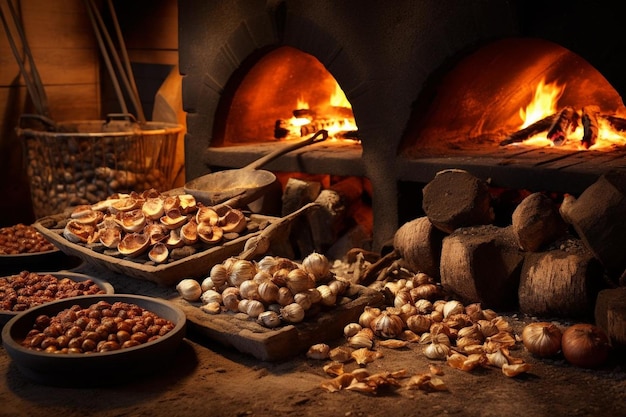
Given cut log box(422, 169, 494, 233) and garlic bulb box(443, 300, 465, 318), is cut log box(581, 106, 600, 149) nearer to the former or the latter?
cut log box(422, 169, 494, 233)

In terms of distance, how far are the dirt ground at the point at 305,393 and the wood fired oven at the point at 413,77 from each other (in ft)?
3.86

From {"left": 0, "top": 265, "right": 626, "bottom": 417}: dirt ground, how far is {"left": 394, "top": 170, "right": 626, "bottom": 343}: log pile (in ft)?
1.12

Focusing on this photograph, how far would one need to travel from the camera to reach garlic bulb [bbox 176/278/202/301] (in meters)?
3.83

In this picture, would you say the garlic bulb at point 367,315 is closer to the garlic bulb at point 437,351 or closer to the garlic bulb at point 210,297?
the garlic bulb at point 437,351

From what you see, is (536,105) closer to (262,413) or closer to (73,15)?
(262,413)

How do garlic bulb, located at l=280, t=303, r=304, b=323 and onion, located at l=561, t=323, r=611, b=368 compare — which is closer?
onion, located at l=561, t=323, r=611, b=368

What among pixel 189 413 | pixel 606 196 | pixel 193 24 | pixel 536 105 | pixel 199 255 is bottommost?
pixel 189 413

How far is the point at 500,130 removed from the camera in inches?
206

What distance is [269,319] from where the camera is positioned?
347cm

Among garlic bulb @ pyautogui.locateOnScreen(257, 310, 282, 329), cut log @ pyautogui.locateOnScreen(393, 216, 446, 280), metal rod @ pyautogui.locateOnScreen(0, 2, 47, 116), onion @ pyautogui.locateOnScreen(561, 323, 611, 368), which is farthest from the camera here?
metal rod @ pyautogui.locateOnScreen(0, 2, 47, 116)

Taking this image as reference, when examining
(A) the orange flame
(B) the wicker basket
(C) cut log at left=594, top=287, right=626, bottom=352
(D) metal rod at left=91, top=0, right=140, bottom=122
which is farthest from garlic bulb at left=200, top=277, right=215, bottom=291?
(D) metal rod at left=91, top=0, right=140, bottom=122

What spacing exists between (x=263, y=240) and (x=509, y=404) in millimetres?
1625

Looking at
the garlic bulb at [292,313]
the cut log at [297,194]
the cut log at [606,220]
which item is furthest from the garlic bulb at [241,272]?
the cut log at [606,220]

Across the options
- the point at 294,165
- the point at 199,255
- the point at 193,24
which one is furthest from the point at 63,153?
the point at 199,255
